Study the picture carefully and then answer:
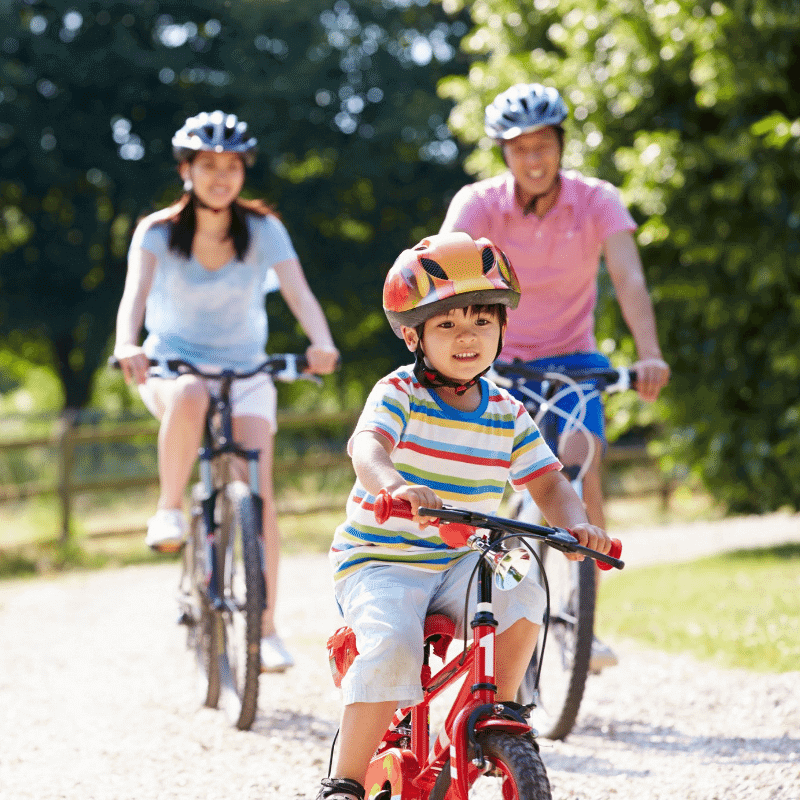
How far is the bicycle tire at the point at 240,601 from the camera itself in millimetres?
4230

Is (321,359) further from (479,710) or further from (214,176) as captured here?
(479,710)

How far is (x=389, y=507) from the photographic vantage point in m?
2.35

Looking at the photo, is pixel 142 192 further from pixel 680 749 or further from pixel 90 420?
pixel 680 749

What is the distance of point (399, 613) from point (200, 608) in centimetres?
220

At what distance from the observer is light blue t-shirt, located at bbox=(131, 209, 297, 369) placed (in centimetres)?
485

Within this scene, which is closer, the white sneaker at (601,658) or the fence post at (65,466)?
the white sneaker at (601,658)

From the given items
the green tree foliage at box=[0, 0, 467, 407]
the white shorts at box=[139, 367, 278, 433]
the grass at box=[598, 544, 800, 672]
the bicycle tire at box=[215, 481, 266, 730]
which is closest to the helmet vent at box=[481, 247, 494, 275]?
the bicycle tire at box=[215, 481, 266, 730]

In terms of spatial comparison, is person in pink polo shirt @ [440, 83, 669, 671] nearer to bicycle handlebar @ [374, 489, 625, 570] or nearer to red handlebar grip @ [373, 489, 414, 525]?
bicycle handlebar @ [374, 489, 625, 570]

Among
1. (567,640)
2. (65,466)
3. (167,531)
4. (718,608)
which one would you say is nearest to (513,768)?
(567,640)

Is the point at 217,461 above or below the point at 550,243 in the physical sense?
below

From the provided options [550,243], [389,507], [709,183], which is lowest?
[389,507]

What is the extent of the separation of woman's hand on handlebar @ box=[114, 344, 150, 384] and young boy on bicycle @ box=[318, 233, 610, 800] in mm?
1678

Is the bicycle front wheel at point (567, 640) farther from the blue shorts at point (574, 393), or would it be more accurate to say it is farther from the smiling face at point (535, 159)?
the smiling face at point (535, 159)

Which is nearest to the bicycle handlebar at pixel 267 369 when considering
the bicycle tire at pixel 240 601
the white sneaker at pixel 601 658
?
the bicycle tire at pixel 240 601
